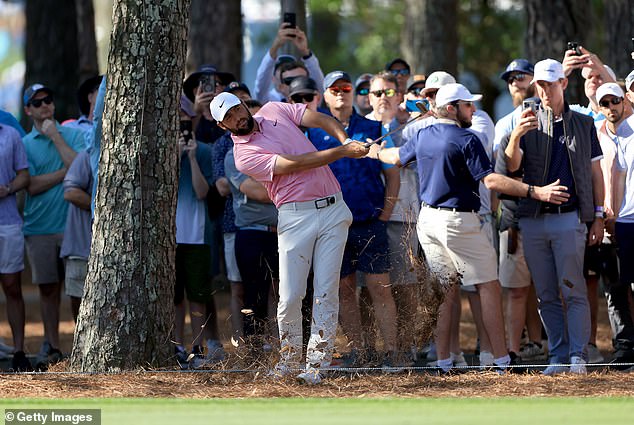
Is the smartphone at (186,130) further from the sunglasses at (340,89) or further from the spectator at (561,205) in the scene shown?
the spectator at (561,205)

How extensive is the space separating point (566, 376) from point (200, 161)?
401 centimetres

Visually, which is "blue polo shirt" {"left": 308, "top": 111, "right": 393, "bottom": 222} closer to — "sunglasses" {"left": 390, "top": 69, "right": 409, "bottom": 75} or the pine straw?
the pine straw

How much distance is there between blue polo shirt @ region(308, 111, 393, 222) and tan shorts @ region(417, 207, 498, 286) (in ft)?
1.75

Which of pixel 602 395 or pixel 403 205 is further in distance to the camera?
pixel 403 205

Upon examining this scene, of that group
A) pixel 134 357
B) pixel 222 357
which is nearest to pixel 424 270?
pixel 222 357

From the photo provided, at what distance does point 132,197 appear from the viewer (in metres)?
9.77

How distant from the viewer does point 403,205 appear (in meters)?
11.0

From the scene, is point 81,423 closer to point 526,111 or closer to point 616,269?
point 526,111

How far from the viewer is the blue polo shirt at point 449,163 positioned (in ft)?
32.0

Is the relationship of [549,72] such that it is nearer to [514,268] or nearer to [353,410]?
[514,268]

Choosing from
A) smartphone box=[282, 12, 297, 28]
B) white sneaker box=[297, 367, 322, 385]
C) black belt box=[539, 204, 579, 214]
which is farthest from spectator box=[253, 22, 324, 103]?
white sneaker box=[297, 367, 322, 385]

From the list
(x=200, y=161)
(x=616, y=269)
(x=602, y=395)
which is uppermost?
(x=200, y=161)

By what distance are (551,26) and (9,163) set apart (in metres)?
7.04

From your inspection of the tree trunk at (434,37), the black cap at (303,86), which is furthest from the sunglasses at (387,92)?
the tree trunk at (434,37)
